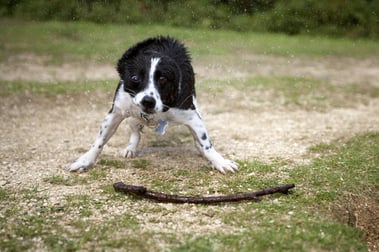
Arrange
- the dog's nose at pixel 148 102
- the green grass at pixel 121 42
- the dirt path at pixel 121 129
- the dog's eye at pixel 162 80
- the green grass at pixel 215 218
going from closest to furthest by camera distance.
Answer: the green grass at pixel 215 218
the dog's nose at pixel 148 102
the dog's eye at pixel 162 80
the dirt path at pixel 121 129
the green grass at pixel 121 42

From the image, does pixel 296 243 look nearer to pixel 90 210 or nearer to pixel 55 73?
Answer: pixel 90 210

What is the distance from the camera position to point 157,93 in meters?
3.91

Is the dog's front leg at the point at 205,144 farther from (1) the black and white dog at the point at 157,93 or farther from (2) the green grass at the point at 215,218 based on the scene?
(2) the green grass at the point at 215,218

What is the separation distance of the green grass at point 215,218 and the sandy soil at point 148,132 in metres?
0.39

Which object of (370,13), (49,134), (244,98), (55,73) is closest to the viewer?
(49,134)

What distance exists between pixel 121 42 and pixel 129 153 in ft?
21.0

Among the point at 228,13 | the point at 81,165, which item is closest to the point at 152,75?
the point at 81,165

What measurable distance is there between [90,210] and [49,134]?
2469 mm

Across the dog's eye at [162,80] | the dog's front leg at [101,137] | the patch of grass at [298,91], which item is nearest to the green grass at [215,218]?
the dog's front leg at [101,137]

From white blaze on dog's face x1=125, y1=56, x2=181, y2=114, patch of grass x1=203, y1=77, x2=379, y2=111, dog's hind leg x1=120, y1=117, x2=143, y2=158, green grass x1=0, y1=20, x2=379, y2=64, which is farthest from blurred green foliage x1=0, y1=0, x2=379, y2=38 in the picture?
white blaze on dog's face x1=125, y1=56, x2=181, y2=114

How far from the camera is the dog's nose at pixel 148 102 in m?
3.82

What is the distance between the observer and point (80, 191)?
3.94 m

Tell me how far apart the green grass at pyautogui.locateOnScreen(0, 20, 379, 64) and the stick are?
6.72 metres

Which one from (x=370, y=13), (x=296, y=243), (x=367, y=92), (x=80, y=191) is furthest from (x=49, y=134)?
(x=370, y=13)
